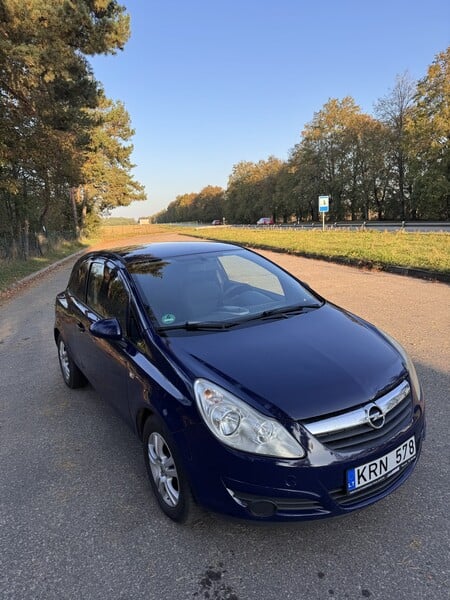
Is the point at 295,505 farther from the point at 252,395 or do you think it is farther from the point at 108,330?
the point at 108,330

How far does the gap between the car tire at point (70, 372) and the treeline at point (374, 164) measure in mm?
43292

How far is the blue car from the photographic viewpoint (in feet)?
6.82

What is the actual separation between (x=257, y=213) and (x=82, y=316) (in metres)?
88.9

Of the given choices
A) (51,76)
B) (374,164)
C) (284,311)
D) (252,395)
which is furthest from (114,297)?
(374,164)

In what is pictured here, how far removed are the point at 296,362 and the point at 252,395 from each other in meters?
0.40

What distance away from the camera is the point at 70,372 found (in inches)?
181

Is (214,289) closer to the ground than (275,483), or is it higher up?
higher up

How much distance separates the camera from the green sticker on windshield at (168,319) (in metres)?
2.94

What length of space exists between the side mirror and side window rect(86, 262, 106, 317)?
0.61 meters

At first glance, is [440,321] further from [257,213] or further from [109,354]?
[257,213]

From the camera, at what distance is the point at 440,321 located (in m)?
6.55

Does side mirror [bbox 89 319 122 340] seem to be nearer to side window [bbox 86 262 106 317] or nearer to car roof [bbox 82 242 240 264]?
side window [bbox 86 262 106 317]

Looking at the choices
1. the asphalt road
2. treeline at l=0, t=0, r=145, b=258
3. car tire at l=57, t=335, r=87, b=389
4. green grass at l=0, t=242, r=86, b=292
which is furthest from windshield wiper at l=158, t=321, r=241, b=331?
treeline at l=0, t=0, r=145, b=258

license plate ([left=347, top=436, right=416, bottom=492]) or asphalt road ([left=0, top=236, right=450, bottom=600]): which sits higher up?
license plate ([left=347, top=436, right=416, bottom=492])
